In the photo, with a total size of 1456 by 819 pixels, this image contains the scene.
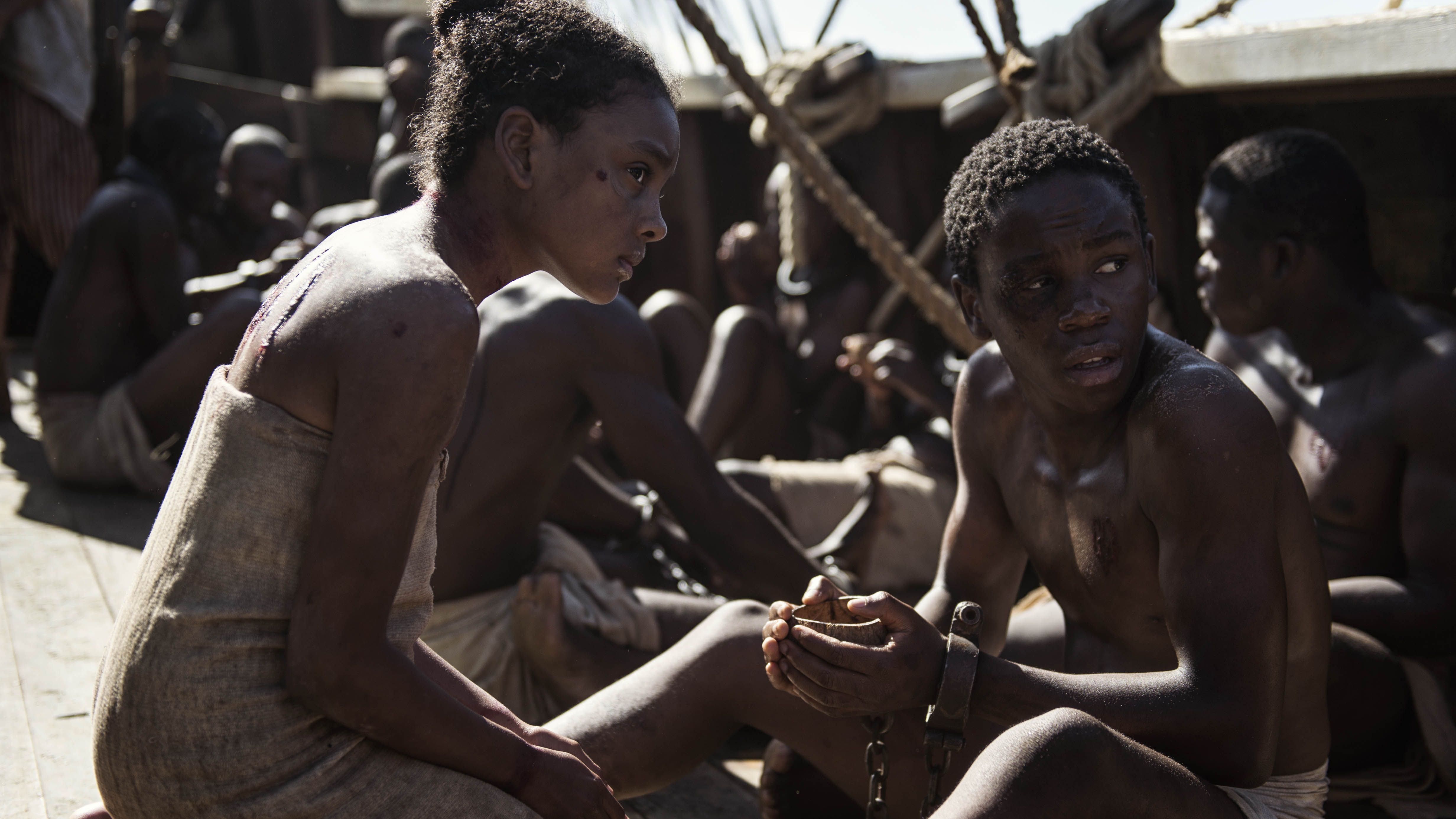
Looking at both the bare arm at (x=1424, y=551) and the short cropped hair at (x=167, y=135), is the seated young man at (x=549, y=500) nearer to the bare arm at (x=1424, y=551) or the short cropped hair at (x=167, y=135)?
the bare arm at (x=1424, y=551)

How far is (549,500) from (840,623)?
3.96 feet

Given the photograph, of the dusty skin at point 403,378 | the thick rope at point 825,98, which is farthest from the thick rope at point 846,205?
the dusty skin at point 403,378

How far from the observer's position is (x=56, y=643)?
2.84m

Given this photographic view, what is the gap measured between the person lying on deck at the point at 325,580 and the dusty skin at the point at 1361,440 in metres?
1.57

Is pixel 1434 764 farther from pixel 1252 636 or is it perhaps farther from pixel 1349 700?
pixel 1252 636

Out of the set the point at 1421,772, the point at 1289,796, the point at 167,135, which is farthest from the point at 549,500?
the point at 167,135

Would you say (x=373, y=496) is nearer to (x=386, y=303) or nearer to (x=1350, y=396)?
(x=386, y=303)

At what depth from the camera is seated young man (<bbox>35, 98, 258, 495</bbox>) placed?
4242 millimetres

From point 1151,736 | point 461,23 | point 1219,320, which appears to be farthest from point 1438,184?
point 461,23

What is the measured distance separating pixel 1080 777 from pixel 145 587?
1.12 metres

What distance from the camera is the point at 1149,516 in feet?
5.57

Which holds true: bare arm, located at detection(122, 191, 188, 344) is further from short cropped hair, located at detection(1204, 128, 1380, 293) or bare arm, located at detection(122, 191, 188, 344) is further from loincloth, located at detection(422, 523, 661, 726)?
short cropped hair, located at detection(1204, 128, 1380, 293)

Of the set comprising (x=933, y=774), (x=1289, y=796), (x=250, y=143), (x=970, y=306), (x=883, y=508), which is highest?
(x=970, y=306)

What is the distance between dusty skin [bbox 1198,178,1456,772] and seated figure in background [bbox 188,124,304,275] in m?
4.10
